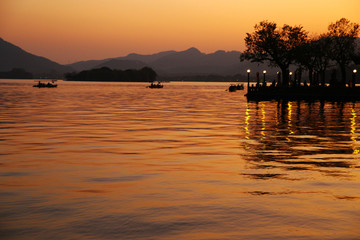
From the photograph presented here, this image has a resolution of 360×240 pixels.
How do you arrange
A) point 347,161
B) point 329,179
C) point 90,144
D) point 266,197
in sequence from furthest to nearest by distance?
point 90,144 < point 347,161 < point 329,179 < point 266,197

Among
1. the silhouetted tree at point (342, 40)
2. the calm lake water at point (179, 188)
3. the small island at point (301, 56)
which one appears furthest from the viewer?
the silhouetted tree at point (342, 40)

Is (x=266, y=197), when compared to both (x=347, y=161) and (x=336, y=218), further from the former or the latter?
(x=347, y=161)

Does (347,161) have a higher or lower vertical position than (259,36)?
lower

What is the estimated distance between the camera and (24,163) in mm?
16297

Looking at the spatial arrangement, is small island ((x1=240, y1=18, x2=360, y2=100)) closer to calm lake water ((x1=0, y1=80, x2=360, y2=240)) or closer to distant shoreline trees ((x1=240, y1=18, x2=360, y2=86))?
distant shoreline trees ((x1=240, y1=18, x2=360, y2=86))

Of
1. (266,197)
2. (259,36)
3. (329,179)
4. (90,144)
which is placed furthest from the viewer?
(259,36)

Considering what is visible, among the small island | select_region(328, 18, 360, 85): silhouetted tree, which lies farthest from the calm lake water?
select_region(328, 18, 360, 85): silhouetted tree

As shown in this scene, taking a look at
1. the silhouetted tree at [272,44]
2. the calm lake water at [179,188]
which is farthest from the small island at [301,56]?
the calm lake water at [179,188]

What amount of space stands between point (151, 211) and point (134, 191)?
6.41ft

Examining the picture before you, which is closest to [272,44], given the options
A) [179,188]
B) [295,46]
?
[295,46]

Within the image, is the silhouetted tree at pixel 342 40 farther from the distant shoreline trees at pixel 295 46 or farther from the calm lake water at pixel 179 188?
the calm lake water at pixel 179 188

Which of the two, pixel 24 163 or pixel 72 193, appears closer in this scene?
pixel 72 193

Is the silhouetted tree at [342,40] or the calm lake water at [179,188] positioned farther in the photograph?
the silhouetted tree at [342,40]

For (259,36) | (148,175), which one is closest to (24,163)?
(148,175)
